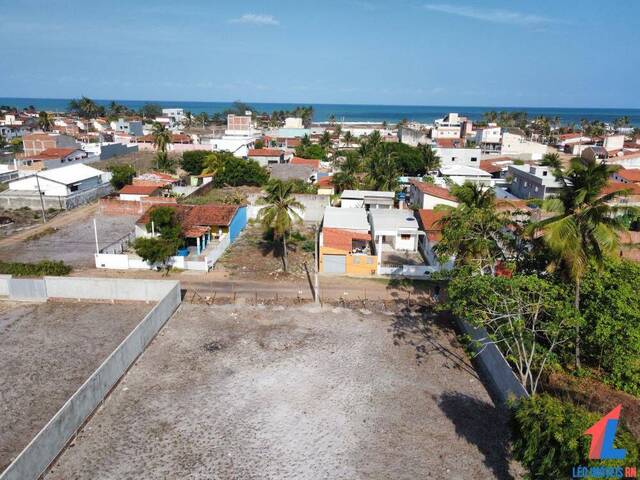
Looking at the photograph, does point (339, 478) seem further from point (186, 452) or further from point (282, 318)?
point (282, 318)

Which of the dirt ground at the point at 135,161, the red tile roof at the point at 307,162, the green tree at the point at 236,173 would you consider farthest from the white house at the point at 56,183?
the red tile roof at the point at 307,162

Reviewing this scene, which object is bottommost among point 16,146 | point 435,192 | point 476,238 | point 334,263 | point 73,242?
point 73,242

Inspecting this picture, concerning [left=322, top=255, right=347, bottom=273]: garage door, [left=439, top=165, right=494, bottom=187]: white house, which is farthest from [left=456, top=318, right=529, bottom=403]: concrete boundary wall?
[left=439, top=165, right=494, bottom=187]: white house

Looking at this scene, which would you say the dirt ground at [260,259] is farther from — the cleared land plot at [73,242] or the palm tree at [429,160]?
the palm tree at [429,160]

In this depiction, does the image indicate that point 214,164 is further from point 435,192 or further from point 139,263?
point 139,263

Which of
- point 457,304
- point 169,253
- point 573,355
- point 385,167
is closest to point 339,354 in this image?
point 457,304

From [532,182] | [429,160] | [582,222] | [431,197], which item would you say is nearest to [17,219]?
[431,197]
